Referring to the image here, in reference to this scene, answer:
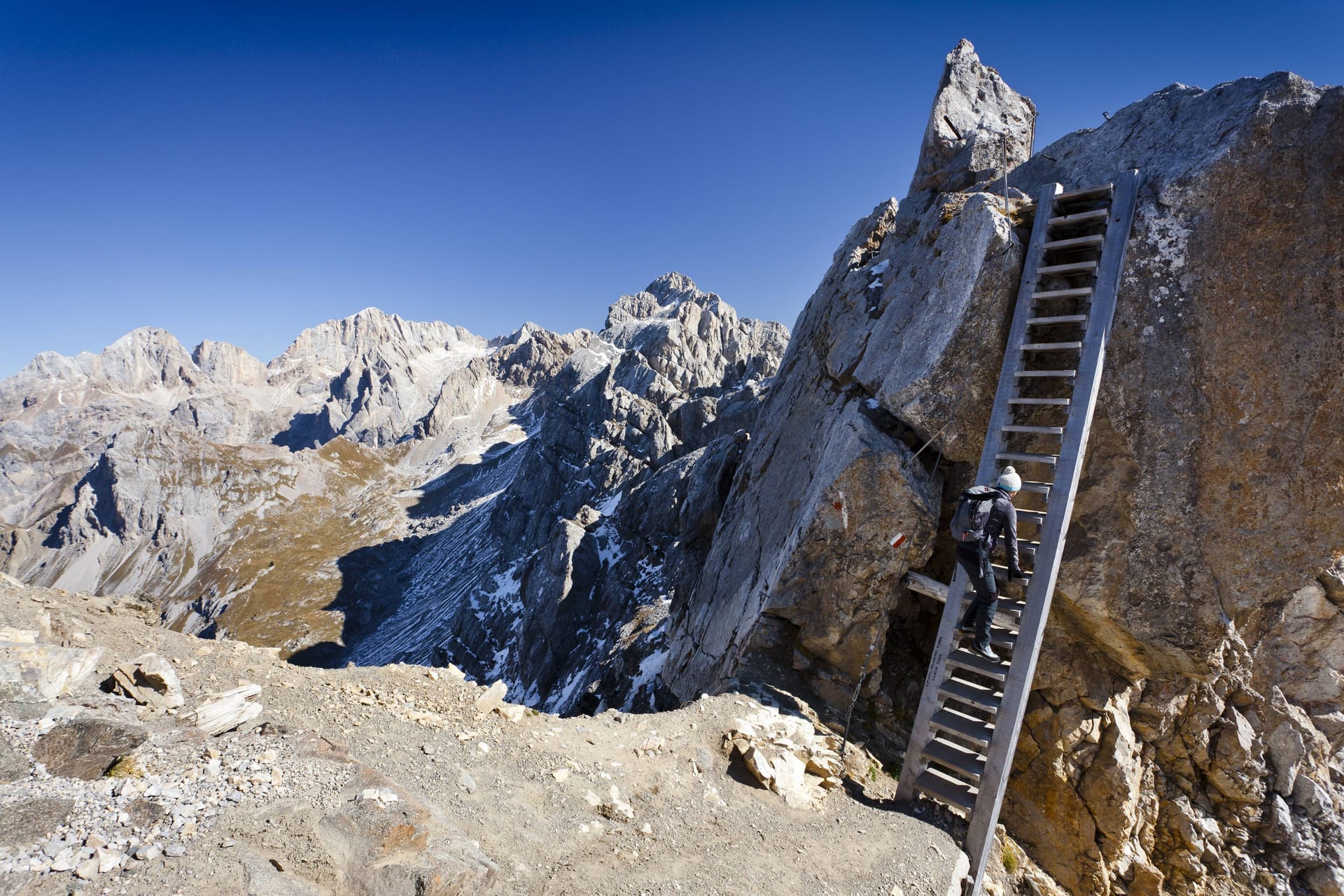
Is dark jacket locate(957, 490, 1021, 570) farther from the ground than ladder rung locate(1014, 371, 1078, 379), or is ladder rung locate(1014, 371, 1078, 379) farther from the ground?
ladder rung locate(1014, 371, 1078, 379)

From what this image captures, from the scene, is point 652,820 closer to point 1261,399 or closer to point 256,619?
point 1261,399

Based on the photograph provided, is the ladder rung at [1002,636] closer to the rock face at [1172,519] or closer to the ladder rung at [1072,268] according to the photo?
the rock face at [1172,519]

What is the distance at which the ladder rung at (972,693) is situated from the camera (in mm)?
9719

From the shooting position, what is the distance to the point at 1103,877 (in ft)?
34.9

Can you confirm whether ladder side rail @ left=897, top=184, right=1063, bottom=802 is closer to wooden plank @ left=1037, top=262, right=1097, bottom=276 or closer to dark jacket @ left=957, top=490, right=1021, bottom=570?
wooden plank @ left=1037, top=262, right=1097, bottom=276

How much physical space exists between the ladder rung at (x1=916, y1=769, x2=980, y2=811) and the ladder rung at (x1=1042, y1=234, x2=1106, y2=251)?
11258 millimetres

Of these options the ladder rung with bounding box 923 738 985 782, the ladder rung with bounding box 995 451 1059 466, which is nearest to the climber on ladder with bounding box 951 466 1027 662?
the ladder rung with bounding box 995 451 1059 466

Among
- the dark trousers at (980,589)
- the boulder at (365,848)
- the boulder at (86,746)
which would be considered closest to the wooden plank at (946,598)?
the dark trousers at (980,589)

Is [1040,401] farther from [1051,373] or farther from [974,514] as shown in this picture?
[974,514]

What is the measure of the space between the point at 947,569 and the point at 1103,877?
21.0 feet

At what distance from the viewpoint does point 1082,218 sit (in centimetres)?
1159

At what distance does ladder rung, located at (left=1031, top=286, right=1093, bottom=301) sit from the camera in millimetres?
11227

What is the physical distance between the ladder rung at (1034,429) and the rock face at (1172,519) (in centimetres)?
85

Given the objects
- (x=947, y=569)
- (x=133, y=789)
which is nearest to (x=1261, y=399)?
(x=947, y=569)
